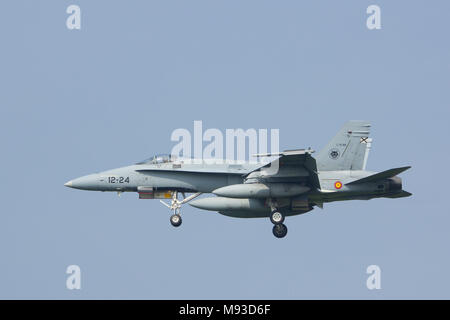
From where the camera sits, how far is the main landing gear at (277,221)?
1374 inches

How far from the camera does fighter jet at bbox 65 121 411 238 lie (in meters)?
33.8

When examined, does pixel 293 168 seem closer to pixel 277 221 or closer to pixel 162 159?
pixel 277 221

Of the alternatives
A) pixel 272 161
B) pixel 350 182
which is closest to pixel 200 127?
pixel 272 161

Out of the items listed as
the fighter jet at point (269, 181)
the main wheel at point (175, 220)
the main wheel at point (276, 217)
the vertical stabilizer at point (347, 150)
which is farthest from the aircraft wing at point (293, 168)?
the main wheel at point (175, 220)

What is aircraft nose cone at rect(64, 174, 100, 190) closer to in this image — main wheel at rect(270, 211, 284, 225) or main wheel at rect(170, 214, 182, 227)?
main wheel at rect(170, 214, 182, 227)

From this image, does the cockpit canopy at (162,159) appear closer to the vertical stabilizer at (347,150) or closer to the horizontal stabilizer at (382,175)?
the vertical stabilizer at (347,150)

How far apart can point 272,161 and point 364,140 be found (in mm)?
3722

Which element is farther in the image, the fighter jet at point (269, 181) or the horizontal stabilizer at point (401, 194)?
the horizontal stabilizer at point (401, 194)

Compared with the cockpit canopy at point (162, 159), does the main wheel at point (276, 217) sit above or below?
below

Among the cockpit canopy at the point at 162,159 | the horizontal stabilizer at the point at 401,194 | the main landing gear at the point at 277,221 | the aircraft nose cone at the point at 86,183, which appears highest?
the cockpit canopy at the point at 162,159

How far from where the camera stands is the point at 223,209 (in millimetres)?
35031

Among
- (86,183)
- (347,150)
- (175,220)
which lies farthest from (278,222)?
(86,183)

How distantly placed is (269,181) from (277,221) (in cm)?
160

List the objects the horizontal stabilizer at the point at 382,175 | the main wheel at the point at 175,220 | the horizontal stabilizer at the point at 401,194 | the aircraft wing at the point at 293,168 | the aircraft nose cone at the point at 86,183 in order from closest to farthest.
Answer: the aircraft wing at the point at 293,168, the horizontal stabilizer at the point at 382,175, the horizontal stabilizer at the point at 401,194, the main wheel at the point at 175,220, the aircraft nose cone at the point at 86,183
